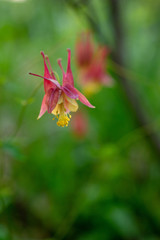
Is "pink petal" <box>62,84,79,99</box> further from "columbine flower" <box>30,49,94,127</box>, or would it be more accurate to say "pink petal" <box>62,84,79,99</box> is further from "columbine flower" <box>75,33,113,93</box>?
"columbine flower" <box>75,33,113,93</box>

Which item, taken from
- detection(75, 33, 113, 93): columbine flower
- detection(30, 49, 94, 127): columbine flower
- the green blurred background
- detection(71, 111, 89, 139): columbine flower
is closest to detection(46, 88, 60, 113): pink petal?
detection(30, 49, 94, 127): columbine flower

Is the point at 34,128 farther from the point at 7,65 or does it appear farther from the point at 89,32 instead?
the point at 89,32

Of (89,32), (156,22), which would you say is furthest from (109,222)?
(156,22)

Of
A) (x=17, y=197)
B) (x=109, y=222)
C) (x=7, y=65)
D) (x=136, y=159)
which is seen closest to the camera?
(x=109, y=222)

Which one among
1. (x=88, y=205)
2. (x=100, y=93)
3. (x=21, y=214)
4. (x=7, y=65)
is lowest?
(x=21, y=214)

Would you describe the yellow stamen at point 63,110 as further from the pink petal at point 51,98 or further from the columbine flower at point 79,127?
the columbine flower at point 79,127

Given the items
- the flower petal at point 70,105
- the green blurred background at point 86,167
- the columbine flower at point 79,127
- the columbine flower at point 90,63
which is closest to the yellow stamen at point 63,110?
the flower petal at point 70,105
